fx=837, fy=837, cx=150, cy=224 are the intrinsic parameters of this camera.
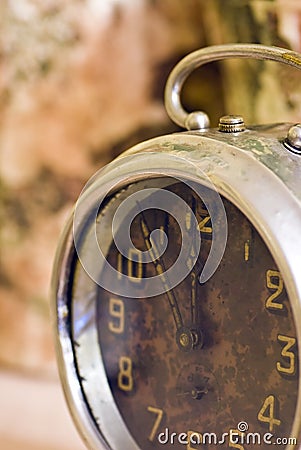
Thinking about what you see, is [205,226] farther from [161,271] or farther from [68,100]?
[68,100]

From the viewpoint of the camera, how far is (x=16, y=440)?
1.21 m

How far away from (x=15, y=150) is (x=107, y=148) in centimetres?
15

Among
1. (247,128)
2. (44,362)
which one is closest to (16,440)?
(44,362)

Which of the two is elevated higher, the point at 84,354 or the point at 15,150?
the point at 15,150

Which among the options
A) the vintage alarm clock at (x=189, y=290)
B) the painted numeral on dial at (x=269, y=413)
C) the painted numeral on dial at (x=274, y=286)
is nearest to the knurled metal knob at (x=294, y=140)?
the vintage alarm clock at (x=189, y=290)

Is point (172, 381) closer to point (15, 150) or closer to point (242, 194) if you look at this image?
point (242, 194)

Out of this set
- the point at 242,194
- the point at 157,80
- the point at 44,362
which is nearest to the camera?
the point at 242,194

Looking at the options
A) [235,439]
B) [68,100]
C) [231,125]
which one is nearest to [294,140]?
[231,125]

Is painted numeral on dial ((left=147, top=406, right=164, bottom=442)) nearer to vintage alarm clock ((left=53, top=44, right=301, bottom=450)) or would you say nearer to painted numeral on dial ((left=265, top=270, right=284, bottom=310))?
vintage alarm clock ((left=53, top=44, right=301, bottom=450))

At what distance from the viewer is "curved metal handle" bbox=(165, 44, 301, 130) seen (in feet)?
2.68

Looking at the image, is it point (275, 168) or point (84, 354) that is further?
point (84, 354)

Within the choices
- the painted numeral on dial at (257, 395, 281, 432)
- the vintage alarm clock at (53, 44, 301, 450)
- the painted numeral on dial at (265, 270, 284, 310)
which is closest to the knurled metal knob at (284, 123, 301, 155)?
the vintage alarm clock at (53, 44, 301, 450)

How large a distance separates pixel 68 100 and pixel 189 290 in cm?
51

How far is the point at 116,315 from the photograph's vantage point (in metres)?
0.90
